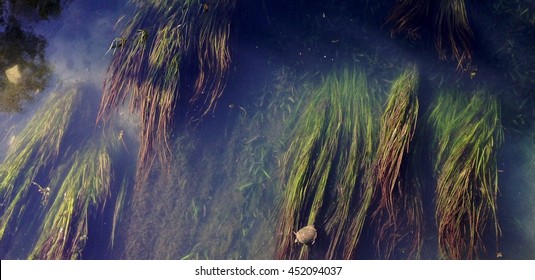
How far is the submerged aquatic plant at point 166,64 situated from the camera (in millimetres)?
3139

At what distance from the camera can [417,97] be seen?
303 cm

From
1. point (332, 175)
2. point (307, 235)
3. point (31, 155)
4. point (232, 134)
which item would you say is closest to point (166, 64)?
point (232, 134)

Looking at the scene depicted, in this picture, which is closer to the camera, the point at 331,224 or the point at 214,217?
→ the point at 331,224

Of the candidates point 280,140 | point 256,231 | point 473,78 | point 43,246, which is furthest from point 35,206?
point 473,78

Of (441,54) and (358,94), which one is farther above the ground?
(441,54)

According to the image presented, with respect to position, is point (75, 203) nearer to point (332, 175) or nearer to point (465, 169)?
point (332, 175)

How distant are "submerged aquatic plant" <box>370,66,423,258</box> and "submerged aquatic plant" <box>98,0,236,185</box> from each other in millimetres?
1259

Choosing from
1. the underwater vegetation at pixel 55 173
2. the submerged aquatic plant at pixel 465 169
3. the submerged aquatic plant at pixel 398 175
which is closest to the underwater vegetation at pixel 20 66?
the underwater vegetation at pixel 55 173

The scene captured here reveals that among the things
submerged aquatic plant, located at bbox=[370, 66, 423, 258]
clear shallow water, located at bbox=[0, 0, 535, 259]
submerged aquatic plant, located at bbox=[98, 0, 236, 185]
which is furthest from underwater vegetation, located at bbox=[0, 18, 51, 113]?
submerged aquatic plant, located at bbox=[370, 66, 423, 258]

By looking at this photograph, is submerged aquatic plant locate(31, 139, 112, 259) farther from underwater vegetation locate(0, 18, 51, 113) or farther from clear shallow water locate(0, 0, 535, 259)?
underwater vegetation locate(0, 18, 51, 113)

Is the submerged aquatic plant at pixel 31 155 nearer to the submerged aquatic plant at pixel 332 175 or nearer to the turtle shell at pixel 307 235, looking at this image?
the submerged aquatic plant at pixel 332 175

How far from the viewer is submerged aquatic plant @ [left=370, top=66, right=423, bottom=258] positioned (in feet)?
9.70

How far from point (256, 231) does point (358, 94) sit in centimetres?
126
